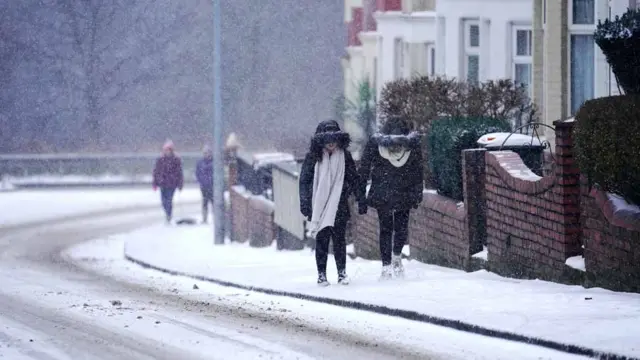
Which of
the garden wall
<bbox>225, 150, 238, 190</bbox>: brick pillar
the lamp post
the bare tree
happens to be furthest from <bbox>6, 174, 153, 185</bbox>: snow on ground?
the garden wall

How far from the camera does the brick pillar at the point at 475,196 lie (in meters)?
15.9

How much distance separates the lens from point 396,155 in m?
15.5

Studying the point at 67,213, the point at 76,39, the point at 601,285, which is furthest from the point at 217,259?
the point at 76,39

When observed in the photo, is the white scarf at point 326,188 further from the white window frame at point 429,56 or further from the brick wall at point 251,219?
the white window frame at point 429,56

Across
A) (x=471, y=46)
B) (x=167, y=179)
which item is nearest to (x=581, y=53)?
(x=471, y=46)

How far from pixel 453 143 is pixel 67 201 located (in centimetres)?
2618

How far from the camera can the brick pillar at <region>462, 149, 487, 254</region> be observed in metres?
15.9

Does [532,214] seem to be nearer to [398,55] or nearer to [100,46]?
[398,55]

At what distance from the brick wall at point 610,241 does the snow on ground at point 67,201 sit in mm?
22278

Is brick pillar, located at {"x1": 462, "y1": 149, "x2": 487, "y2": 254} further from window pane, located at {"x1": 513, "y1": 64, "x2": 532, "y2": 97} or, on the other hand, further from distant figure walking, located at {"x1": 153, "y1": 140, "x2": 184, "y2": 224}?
distant figure walking, located at {"x1": 153, "y1": 140, "x2": 184, "y2": 224}

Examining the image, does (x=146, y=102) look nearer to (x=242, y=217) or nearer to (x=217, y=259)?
(x=242, y=217)

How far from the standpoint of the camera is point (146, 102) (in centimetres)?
6319

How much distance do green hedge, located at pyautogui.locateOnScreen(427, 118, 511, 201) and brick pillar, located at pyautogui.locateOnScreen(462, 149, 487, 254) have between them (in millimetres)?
691

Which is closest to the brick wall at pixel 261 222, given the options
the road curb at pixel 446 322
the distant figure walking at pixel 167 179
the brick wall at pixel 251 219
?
the brick wall at pixel 251 219
